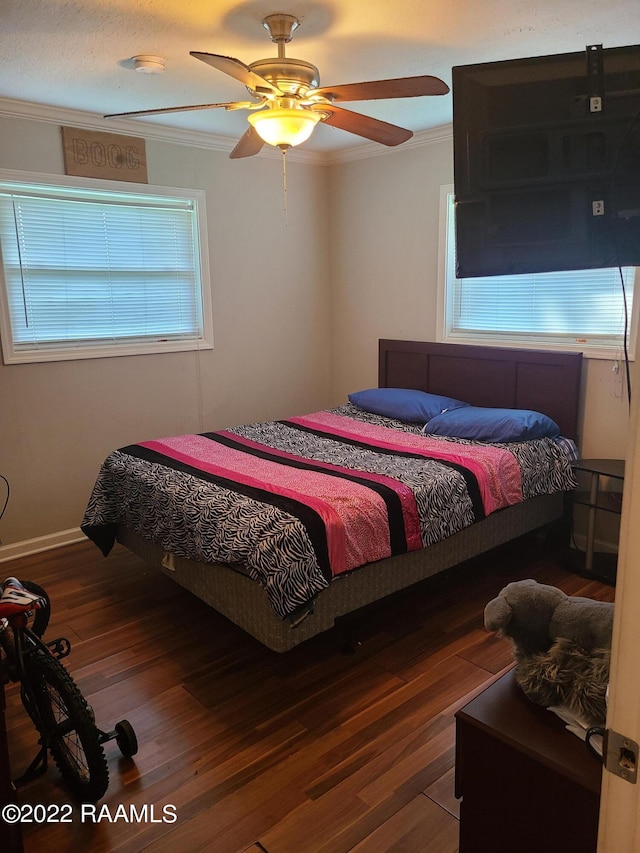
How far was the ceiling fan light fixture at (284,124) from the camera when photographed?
245cm

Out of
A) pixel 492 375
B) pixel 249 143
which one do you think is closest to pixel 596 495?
pixel 492 375

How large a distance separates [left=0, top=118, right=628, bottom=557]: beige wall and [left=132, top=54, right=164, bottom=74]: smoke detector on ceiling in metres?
1.02

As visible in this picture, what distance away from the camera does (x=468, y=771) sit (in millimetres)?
1347

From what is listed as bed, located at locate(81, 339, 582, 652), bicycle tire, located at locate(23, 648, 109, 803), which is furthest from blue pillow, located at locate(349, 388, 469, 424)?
bicycle tire, located at locate(23, 648, 109, 803)

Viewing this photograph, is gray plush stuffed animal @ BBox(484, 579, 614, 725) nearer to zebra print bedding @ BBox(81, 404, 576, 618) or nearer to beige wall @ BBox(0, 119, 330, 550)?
zebra print bedding @ BBox(81, 404, 576, 618)

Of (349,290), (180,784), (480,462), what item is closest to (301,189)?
(349,290)

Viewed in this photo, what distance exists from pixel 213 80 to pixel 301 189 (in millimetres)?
1772

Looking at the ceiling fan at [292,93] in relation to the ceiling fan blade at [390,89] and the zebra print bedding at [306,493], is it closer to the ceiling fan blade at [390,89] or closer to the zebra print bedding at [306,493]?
the ceiling fan blade at [390,89]

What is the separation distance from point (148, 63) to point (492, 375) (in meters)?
2.64

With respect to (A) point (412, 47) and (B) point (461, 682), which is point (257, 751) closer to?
(B) point (461, 682)

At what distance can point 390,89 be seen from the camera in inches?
91.4

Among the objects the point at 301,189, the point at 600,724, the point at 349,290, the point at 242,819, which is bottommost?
the point at 242,819

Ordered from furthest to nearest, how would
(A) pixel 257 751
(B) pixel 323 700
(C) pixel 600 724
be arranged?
(B) pixel 323 700 → (A) pixel 257 751 → (C) pixel 600 724

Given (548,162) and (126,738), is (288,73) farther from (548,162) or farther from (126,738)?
(126,738)
